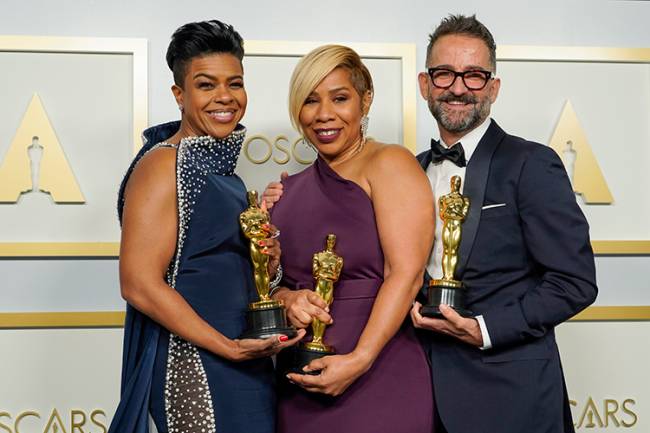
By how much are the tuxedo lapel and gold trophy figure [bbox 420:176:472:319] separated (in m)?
0.04

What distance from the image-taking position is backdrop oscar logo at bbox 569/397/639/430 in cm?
344

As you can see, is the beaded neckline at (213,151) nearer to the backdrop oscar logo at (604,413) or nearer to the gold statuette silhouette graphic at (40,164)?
the gold statuette silhouette graphic at (40,164)

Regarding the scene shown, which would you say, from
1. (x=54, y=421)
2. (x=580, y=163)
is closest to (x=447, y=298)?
(x=580, y=163)

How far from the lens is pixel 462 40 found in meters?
2.43

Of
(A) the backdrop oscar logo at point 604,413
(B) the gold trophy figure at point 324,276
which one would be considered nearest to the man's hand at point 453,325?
(B) the gold trophy figure at point 324,276

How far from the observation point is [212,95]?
228 centimetres

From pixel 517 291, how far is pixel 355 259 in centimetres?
42

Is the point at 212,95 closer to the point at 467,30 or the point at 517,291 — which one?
the point at 467,30

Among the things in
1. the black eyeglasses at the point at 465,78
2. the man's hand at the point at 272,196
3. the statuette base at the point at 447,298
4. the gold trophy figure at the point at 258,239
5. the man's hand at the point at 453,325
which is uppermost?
the black eyeglasses at the point at 465,78

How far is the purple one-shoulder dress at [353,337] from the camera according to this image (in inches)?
88.7

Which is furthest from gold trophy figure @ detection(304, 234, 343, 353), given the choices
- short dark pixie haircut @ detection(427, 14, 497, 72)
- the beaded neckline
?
short dark pixie haircut @ detection(427, 14, 497, 72)

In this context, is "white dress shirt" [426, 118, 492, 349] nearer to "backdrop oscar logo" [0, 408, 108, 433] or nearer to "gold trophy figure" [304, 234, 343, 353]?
"gold trophy figure" [304, 234, 343, 353]

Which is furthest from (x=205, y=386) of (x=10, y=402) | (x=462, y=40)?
(x=10, y=402)

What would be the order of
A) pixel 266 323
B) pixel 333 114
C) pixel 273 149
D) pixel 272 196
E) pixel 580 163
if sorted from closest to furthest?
pixel 266 323, pixel 333 114, pixel 272 196, pixel 273 149, pixel 580 163
